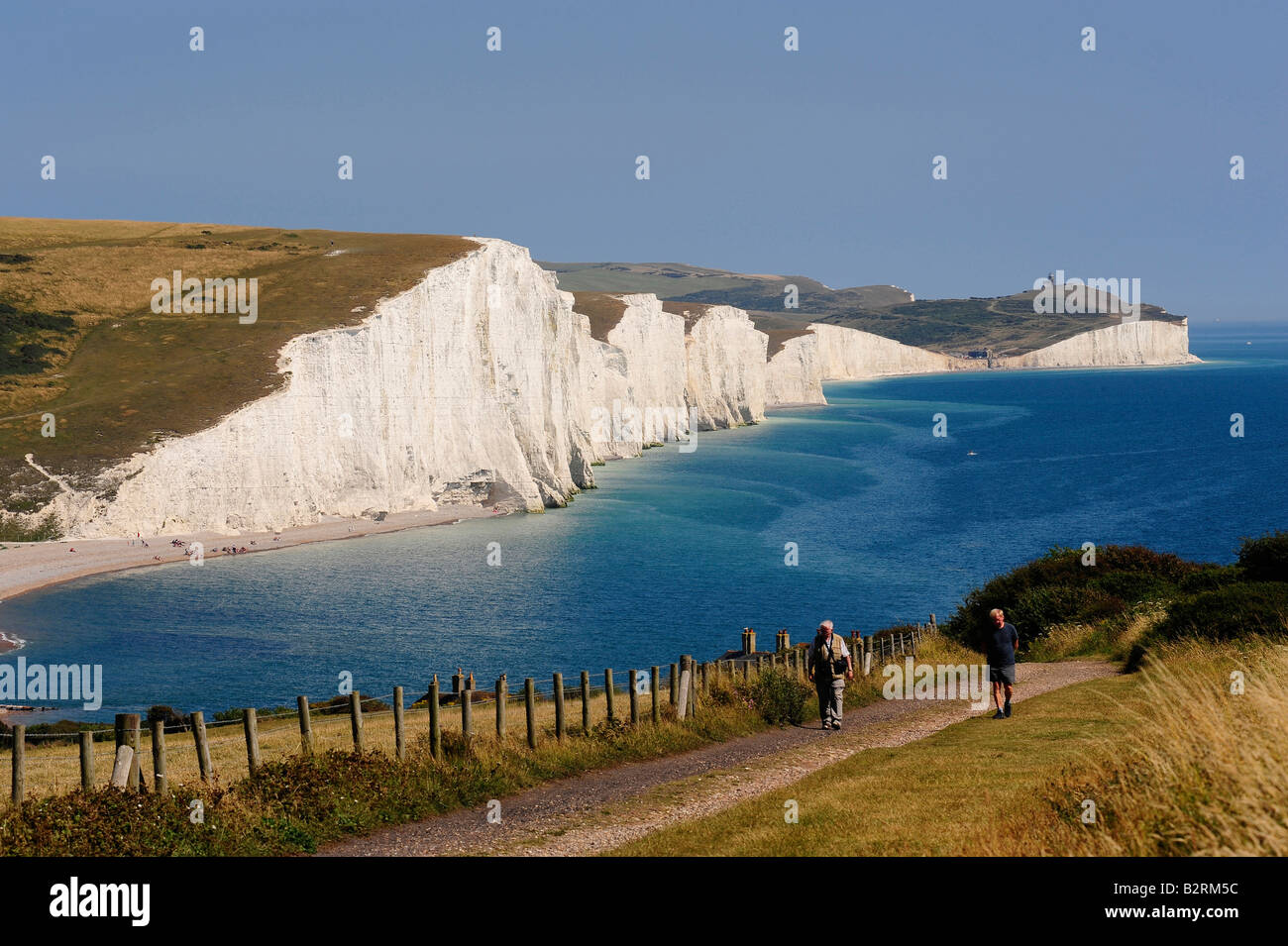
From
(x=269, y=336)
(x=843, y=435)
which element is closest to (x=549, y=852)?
(x=269, y=336)

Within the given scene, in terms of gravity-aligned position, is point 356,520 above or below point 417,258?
below

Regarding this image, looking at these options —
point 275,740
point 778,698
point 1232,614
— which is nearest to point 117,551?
point 275,740

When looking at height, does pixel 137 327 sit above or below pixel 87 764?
above

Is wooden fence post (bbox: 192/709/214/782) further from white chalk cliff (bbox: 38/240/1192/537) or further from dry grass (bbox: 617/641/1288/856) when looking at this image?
white chalk cliff (bbox: 38/240/1192/537)

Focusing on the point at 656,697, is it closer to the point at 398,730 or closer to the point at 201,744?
the point at 398,730
